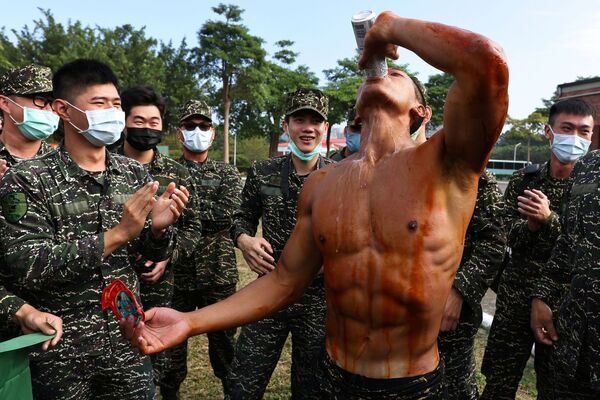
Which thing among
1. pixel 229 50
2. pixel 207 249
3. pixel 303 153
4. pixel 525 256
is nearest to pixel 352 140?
pixel 303 153

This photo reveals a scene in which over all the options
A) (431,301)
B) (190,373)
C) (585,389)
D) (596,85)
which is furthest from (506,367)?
(596,85)

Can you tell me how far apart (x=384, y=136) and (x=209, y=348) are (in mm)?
3200

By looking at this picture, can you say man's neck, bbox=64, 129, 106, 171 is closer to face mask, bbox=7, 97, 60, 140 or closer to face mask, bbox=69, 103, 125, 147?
face mask, bbox=69, 103, 125, 147

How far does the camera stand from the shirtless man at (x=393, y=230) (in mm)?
1457

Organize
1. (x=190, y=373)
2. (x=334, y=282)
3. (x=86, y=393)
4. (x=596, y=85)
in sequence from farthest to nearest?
(x=596, y=85)
(x=190, y=373)
(x=86, y=393)
(x=334, y=282)

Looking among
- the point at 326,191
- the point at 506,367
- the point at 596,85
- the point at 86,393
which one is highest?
the point at 596,85

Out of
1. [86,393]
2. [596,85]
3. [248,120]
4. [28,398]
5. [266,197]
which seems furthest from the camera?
[248,120]

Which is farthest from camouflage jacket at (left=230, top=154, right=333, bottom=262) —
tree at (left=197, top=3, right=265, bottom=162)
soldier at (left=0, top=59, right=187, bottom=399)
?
tree at (left=197, top=3, right=265, bottom=162)

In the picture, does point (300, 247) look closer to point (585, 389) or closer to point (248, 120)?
point (585, 389)

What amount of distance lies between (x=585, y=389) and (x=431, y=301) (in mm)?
1653

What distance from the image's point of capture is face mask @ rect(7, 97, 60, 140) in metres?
3.76

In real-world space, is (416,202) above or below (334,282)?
above

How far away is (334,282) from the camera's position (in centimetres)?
172

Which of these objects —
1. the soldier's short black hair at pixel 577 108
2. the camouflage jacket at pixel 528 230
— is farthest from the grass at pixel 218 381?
the soldier's short black hair at pixel 577 108
